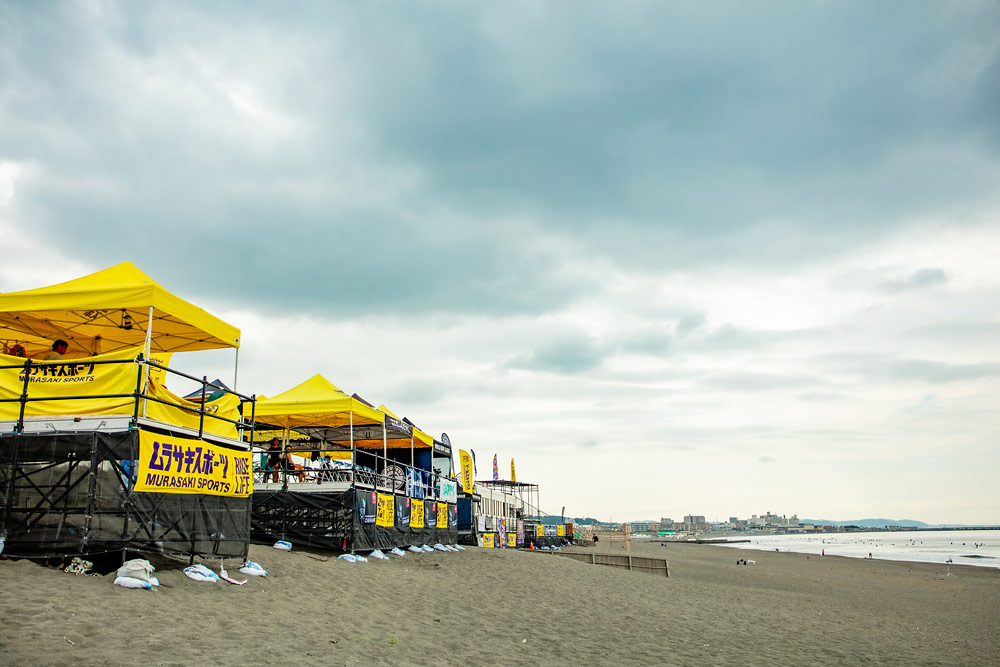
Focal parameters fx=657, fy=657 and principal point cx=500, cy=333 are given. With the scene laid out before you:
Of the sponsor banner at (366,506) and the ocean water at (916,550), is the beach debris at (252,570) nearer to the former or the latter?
the sponsor banner at (366,506)

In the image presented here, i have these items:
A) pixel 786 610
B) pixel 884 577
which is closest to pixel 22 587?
pixel 786 610

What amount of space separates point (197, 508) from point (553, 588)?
371 inches

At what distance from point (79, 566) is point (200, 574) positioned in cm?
167

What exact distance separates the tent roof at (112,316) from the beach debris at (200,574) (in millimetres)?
3986

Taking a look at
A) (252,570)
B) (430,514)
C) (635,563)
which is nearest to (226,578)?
(252,570)

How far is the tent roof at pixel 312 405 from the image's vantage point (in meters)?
17.9

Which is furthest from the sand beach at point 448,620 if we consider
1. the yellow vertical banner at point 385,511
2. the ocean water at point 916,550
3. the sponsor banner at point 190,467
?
the ocean water at point 916,550

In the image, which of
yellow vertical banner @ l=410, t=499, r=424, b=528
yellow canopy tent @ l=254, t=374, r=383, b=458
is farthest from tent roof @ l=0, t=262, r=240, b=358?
yellow vertical banner @ l=410, t=499, r=424, b=528

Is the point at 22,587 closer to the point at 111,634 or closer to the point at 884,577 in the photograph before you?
the point at 111,634

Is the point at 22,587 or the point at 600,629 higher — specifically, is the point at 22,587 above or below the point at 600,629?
above

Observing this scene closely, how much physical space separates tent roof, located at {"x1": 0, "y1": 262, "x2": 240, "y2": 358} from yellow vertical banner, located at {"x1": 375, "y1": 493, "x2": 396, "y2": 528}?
7589 mm

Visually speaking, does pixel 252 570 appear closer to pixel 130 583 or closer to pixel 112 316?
pixel 130 583

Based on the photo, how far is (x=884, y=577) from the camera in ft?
119

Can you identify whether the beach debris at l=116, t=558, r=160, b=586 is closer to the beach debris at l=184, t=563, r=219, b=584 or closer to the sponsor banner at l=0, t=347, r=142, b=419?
the beach debris at l=184, t=563, r=219, b=584
